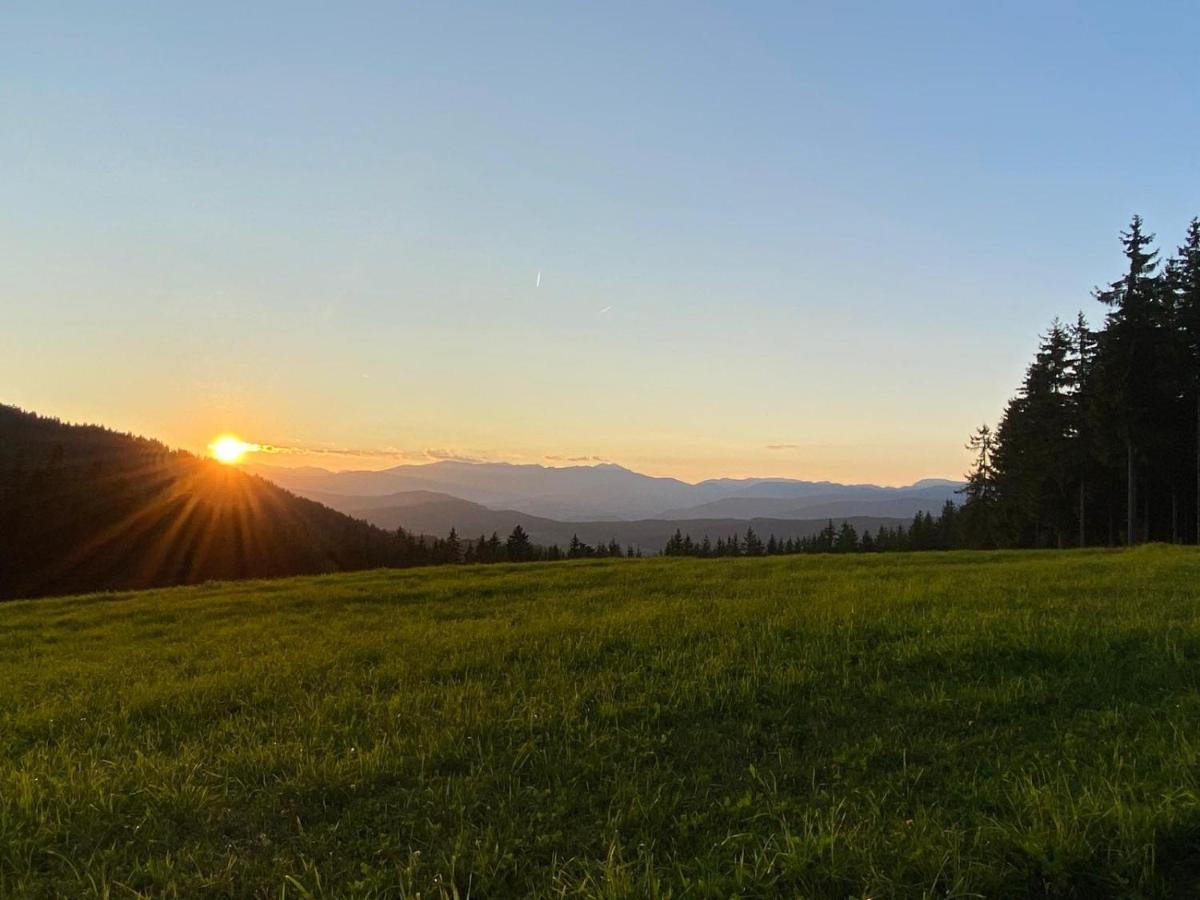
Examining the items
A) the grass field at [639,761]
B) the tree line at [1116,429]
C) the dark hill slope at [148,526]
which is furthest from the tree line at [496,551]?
the grass field at [639,761]

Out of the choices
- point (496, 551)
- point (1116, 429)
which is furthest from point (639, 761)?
point (496, 551)

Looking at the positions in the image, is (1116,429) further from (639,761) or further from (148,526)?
(148,526)

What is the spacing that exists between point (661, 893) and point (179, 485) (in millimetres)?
137593

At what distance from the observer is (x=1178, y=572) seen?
1605cm

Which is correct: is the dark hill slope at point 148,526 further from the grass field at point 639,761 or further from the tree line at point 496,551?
the grass field at point 639,761

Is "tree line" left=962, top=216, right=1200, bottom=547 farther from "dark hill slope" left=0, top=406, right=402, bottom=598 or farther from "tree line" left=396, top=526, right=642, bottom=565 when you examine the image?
"dark hill slope" left=0, top=406, right=402, bottom=598

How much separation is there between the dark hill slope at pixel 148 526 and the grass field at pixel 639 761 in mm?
88395

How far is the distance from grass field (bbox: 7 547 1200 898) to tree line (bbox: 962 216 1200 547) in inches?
1400

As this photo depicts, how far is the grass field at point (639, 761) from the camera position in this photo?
12.1 ft

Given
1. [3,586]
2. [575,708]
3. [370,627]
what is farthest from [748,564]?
[3,586]

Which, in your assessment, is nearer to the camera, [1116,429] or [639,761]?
[639,761]

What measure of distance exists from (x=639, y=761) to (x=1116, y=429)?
4451cm

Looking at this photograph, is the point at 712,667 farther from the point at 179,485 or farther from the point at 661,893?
the point at 179,485

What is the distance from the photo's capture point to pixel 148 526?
97.8m
